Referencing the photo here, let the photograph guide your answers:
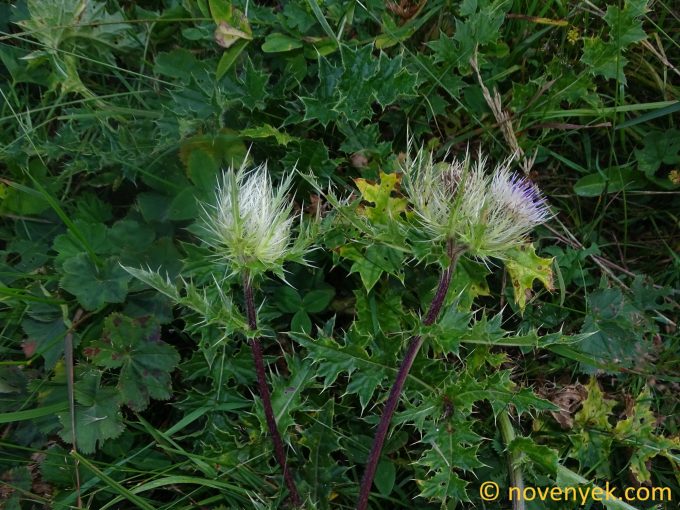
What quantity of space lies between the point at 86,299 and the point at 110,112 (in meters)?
0.82

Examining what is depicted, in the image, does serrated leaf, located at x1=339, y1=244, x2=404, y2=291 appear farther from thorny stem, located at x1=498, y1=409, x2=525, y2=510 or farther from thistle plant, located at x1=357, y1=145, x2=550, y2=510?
thorny stem, located at x1=498, y1=409, x2=525, y2=510

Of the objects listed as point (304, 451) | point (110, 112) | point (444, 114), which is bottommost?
point (304, 451)

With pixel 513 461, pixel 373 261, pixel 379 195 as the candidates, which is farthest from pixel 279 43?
pixel 513 461

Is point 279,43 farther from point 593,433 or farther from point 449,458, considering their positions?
point 593,433

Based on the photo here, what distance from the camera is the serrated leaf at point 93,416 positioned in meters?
2.42

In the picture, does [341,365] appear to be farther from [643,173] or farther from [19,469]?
[643,173]

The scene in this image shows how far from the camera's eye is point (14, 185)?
2.59 metres

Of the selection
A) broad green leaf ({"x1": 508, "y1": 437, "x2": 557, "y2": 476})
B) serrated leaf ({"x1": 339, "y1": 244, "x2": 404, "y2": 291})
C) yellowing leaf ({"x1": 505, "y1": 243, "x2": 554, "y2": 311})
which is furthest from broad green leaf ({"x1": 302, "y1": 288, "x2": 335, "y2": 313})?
broad green leaf ({"x1": 508, "y1": 437, "x2": 557, "y2": 476})

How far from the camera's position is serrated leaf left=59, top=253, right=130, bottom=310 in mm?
2535

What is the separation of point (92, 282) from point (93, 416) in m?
0.52

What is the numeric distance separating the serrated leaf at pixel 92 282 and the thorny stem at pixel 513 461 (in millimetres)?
1558

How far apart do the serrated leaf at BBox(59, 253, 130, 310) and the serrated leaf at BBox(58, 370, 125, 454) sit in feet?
0.92

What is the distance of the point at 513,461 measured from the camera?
239 centimetres

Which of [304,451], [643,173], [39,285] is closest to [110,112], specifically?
[39,285]
